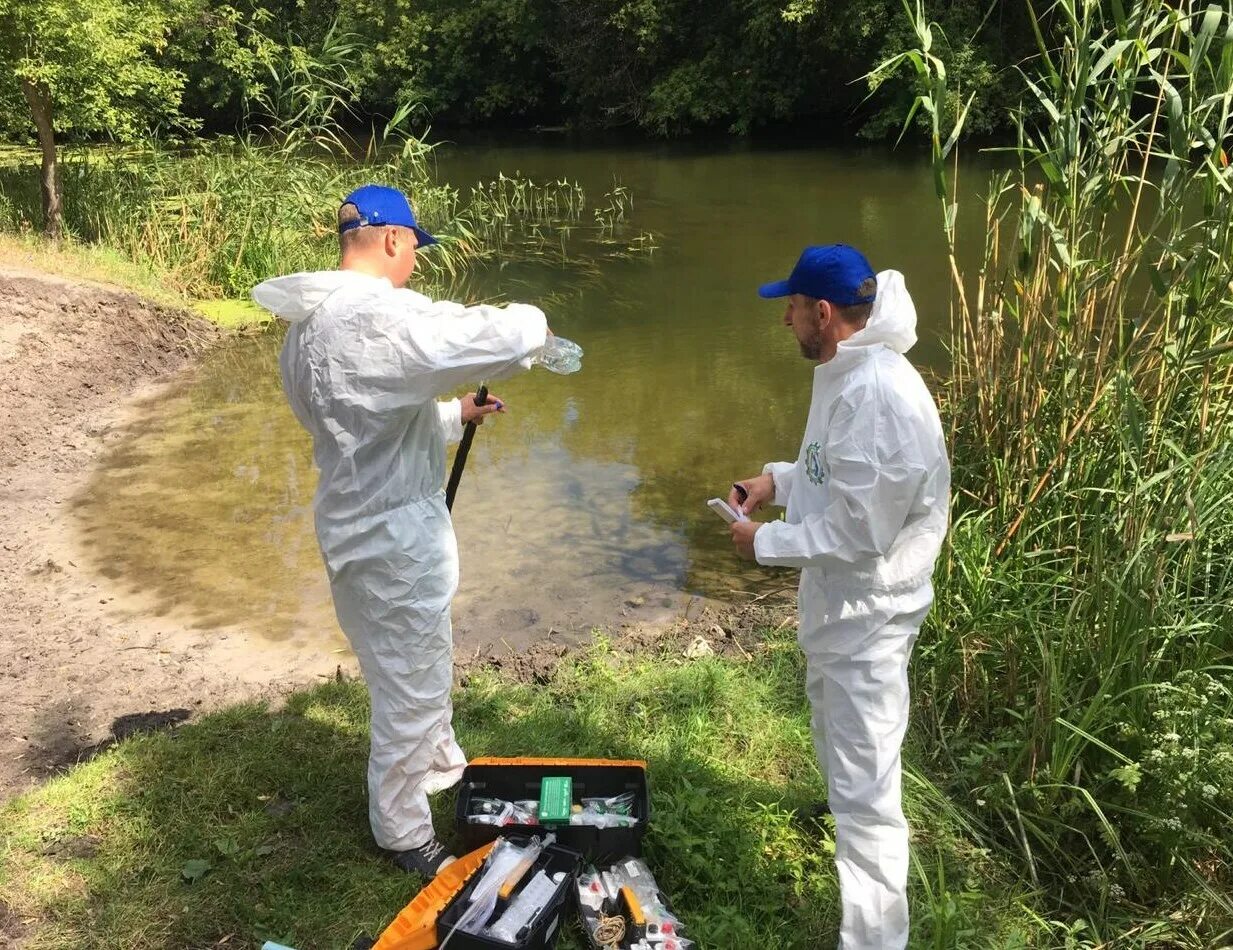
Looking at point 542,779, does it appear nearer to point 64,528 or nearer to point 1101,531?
point 1101,531

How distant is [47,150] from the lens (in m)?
9.71

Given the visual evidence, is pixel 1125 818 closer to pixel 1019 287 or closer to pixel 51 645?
pixel 1019 287

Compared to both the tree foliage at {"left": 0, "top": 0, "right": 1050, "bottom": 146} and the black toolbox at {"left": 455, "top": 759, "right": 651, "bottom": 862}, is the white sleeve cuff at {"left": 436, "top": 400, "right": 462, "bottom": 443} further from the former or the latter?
the tree foliage at {"left": 0, "top": 0, "right": 1050, "bottom": 146}

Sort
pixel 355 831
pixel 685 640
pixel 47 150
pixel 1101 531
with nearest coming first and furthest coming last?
pixel 1101 531 < pixel 355 831 < pixel 685 640 < pixel 47 150

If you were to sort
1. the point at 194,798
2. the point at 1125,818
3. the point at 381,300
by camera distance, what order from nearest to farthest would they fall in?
the point at 381,300 < the point at 1125,818 < the point at 194,798

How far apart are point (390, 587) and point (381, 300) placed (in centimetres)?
76

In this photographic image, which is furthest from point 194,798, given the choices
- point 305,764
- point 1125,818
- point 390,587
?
point 1125,818

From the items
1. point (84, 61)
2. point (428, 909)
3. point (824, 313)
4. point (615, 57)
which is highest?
point (615, 57)

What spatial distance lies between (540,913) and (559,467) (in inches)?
166

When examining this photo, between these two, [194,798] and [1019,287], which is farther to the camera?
[1019,287]

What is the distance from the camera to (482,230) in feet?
43.0

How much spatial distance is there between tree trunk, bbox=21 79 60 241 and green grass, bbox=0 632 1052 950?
8215mm

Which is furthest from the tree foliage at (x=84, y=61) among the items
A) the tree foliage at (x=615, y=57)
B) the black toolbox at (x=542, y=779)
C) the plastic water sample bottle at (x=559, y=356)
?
the black toolbox at (x=542, y=779)

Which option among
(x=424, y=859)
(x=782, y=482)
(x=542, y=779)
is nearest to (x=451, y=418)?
(x=782, y=482)
